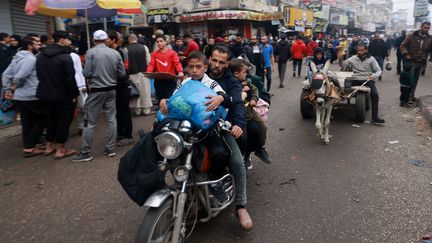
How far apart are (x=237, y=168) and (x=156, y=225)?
100 centimetres

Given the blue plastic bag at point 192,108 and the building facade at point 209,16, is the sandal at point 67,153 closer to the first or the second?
the blue plastic bag at point 192,108

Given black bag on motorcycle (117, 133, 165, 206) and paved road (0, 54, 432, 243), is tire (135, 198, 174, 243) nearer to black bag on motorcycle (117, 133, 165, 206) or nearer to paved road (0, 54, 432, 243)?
black bag on motorcycle (117, 133, 165, 206)

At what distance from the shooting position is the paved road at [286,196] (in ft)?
10.1

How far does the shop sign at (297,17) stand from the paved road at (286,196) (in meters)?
28.6

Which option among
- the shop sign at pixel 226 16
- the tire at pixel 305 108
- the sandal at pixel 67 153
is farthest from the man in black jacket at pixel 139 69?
the shop sign at pixel 226 16

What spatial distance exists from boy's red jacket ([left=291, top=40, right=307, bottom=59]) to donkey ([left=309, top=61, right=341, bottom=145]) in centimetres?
829

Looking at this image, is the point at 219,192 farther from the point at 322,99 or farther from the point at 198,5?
the point at 198,5

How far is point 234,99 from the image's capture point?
3.12 metres

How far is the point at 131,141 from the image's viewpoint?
5914 millimetres

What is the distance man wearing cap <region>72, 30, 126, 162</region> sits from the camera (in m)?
4.95

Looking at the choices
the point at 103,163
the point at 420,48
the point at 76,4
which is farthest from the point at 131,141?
the point at 420,48

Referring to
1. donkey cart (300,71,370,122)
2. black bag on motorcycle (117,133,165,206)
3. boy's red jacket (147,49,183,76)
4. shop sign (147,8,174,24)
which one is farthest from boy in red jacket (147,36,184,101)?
shop sign (147,8,174,24)

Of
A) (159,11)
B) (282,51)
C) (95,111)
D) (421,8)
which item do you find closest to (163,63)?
(95,111)

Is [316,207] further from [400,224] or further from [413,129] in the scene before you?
[413,129]
